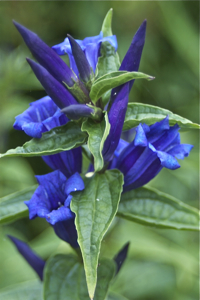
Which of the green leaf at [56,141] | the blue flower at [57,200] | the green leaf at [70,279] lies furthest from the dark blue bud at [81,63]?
the green leaf at [70,279]

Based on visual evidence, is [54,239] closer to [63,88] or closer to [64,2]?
[63,88]

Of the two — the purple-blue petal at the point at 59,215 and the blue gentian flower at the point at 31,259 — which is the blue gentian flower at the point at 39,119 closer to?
the purple-blue petal at the point at 59,215

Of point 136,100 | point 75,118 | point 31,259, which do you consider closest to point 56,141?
point 75,118

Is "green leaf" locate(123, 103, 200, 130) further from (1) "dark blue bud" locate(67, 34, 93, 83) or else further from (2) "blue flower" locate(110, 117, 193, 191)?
(1) "dark blue bud" locate(67, 34, 93, 83)

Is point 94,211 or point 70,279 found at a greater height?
point 94,211

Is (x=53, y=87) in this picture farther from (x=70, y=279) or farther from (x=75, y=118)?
(x=70, y=279)

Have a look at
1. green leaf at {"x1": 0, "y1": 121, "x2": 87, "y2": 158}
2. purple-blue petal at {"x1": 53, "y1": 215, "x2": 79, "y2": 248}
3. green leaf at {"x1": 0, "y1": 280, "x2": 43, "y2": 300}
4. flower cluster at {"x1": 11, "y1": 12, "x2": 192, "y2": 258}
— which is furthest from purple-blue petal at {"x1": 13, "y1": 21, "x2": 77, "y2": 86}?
green leaf at {"x1": 0, "y1": 280, "x2": 43, "y2": 300}
